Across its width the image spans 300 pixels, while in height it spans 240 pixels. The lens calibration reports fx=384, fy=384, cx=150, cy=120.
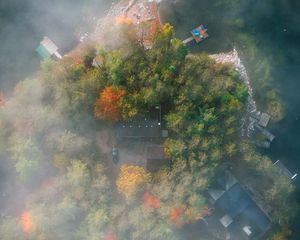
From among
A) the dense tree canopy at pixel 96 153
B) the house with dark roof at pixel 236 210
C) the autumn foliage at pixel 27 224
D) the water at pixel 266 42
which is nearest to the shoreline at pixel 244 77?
the water at pixel 266 42

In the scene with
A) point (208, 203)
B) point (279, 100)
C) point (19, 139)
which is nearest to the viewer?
point (19, 139)

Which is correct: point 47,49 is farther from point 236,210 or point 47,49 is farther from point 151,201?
point 236,210

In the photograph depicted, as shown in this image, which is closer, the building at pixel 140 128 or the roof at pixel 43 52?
the building at pixel 140 128

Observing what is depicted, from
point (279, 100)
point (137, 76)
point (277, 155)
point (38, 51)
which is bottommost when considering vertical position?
point (277, 155)

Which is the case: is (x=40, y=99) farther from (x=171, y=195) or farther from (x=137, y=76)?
(x=171, y=195)

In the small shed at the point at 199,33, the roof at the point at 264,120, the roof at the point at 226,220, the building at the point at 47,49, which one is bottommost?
the roof at the point at 226,220

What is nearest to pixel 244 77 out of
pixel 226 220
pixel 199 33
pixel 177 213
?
pixel 199 33

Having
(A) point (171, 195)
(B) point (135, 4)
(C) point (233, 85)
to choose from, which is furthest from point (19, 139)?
(C) point (233, 85)

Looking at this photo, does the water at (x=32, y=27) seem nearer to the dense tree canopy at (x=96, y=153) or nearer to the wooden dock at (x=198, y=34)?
the dense tree canopy at (x=96, y=153)
